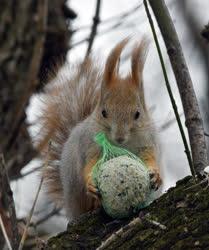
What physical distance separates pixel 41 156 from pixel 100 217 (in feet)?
2.50

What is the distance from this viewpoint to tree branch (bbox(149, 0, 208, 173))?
2.22 m

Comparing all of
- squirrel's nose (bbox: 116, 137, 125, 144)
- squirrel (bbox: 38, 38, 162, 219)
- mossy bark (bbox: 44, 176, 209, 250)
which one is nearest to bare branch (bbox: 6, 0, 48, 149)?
squirrel (bbox: 38, 38, 162, 219)

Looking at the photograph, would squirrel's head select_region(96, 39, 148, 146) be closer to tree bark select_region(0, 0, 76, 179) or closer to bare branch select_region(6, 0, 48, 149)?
bare branch select_region(6, 0, 48, 149)

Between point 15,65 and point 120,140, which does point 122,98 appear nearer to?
point 120,140

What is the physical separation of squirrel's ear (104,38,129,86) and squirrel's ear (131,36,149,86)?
0.19 ft

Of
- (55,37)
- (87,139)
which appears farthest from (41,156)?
(55,37)

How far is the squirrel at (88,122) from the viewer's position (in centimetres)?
254

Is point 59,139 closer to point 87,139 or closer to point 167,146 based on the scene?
point 87,139

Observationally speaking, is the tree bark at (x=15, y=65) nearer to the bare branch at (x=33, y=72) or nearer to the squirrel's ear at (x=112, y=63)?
the bare branch at (x=33, y=72)

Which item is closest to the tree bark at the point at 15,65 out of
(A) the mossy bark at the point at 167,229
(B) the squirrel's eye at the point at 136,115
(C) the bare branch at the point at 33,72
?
(C) the bare branch at the point at 33,72

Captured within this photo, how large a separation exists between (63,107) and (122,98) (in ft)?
1.16

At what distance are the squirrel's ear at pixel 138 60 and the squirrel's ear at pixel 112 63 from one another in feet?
0.19

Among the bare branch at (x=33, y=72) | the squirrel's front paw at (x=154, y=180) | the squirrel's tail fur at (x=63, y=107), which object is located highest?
the bare branch at (x=33, y=72)

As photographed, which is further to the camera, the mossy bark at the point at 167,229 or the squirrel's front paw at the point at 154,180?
the squirrel's front paw at the point at 154,180
